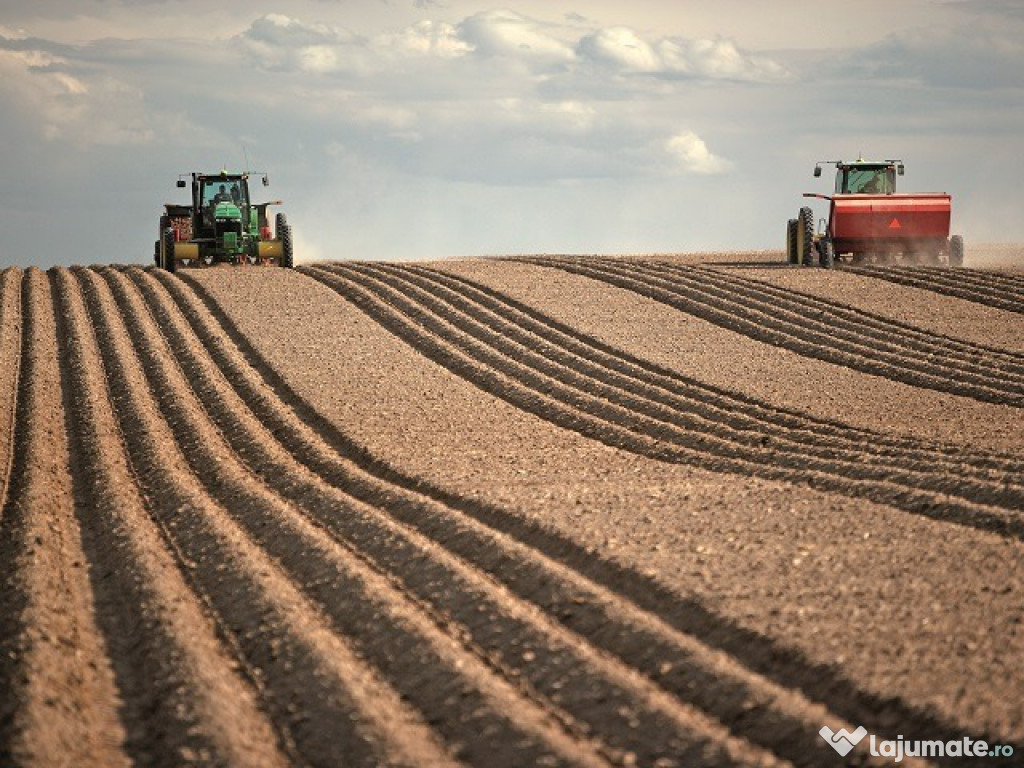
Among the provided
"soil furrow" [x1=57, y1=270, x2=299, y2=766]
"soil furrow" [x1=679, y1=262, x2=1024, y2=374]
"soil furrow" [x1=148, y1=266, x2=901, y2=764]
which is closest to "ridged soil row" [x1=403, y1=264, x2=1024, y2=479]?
"soil furrow" [x1=679, y1=262, x2=1024, y2=374]

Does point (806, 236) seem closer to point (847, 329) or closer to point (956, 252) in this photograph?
point (956, 252)

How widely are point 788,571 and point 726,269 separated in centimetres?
1990

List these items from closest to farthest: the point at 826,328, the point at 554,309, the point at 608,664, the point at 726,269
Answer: the point at 608,664, the point at 826,328, the point at 554,309, the point at 726,269

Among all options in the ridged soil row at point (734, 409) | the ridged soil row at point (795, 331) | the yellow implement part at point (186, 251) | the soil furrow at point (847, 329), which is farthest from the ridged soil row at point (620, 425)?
the yellow implement part at point (186, 251)

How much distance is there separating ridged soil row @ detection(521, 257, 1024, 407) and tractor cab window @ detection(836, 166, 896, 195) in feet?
15.9

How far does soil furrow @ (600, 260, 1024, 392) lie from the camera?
1764 centimetres

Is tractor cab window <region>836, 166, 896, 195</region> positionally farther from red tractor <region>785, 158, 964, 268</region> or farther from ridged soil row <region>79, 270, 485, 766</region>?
ridged soil row <region>79, 270, 485, 766</region>

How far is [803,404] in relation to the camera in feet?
50.9

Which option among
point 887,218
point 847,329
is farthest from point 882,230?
point 847,329

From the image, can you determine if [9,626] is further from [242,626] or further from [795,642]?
[795,642]

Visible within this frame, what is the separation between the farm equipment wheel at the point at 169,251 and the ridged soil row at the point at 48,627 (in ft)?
41.7

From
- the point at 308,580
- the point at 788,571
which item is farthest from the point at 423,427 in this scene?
the point at 788,571

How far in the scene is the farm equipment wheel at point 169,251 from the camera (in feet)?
90.8

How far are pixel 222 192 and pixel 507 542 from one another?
20405 millimetres
